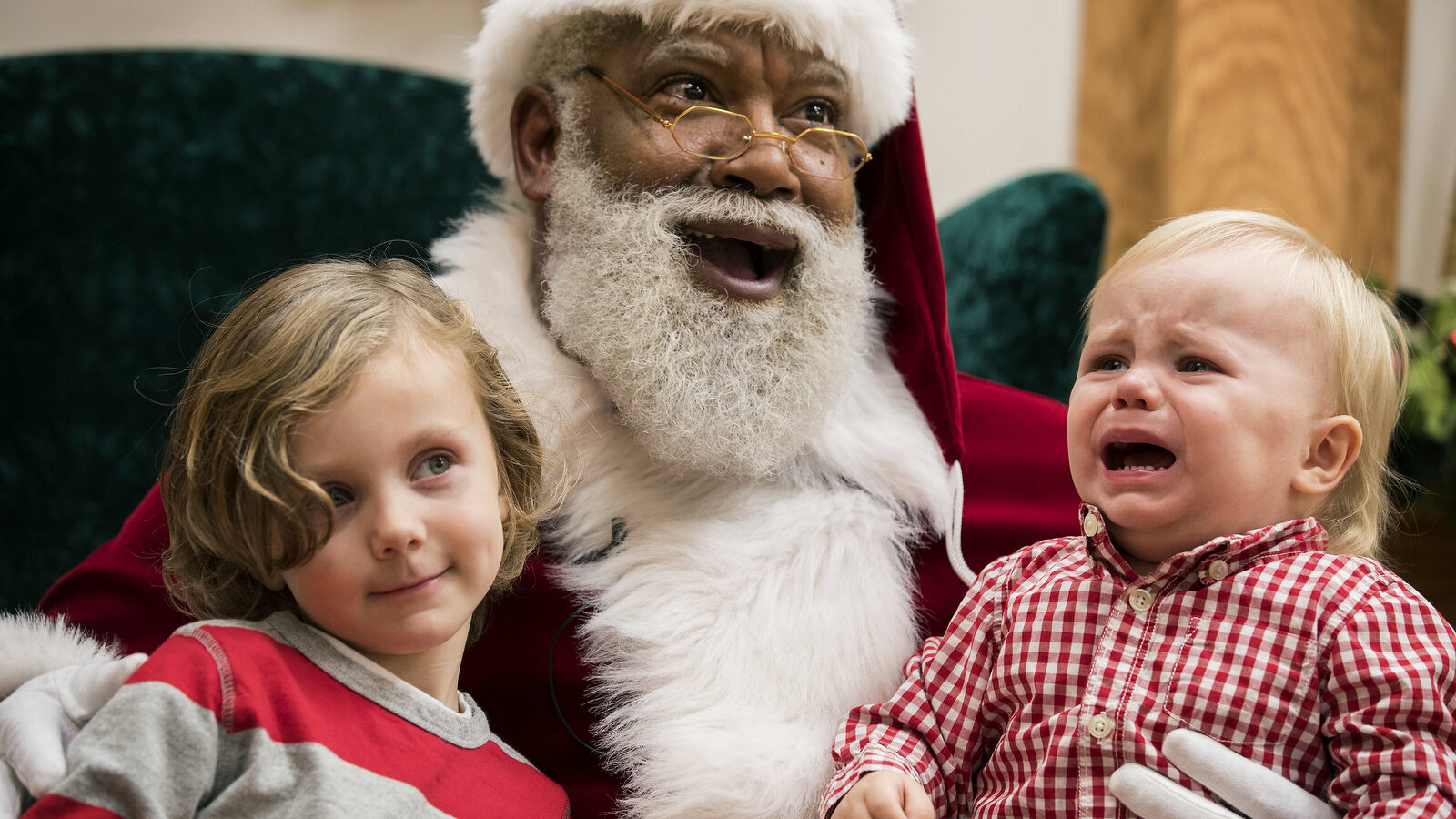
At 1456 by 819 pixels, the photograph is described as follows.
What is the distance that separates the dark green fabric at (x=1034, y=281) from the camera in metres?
2.52

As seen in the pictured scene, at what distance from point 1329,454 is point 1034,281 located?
133 cm

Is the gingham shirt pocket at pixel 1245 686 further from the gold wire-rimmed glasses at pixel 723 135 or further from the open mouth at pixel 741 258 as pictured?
the gold wire-rimmed glasses at pixel 723 135

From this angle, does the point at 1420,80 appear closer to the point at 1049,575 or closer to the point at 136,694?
the point at 1049,575

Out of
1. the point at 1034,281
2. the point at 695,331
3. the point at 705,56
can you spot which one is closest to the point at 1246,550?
the point at 695,331

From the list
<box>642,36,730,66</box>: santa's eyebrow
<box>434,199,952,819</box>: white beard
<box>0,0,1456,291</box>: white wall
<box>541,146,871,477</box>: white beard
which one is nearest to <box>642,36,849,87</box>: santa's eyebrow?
<box>642,36,730,66</box>: santa's eyebrow

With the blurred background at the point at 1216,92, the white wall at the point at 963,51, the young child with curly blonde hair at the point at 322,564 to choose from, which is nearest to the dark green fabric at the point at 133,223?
the blurred background at the point at 1216,92

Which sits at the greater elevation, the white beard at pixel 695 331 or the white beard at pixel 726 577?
the white beard at pixel 695 331

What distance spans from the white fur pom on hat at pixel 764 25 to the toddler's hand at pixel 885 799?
113 cm

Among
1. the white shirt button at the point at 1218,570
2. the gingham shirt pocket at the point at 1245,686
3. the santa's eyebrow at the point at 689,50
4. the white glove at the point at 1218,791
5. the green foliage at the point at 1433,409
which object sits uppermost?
the santa's eyebrow at the point at 689,50

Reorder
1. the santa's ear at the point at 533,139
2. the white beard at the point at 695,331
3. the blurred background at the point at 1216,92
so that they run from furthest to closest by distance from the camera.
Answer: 1. the blurred background at the point at 1216,92
2. the santa's ear at the point at 533,139
3. the white beard at the point at 695,331

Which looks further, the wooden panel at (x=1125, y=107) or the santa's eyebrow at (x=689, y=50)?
the wooden panel at (x=1125, y=107)

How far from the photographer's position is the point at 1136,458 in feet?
4.14

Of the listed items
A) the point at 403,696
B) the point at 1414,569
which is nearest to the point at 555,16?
the point at 403,696

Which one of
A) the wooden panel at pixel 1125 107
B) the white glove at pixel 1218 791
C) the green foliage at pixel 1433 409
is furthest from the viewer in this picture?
the wooden panel at pixel 1125 107
